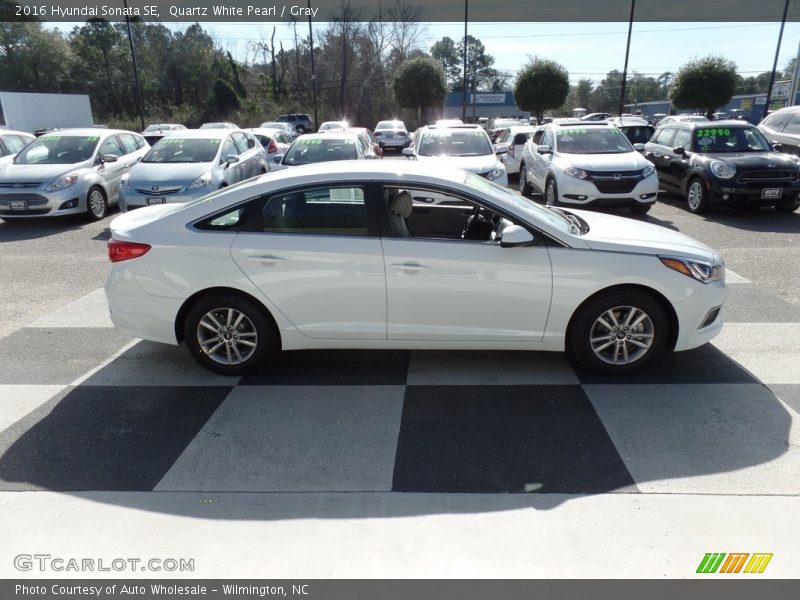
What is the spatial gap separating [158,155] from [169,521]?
32.2ft

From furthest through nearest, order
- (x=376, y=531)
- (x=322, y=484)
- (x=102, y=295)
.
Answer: (x=102, y=295) → (x=322, y=484) → (x=376, y=531)

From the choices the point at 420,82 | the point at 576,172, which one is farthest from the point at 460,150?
the point at 420,82

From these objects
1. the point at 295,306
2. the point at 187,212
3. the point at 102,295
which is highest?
the point at 187,212

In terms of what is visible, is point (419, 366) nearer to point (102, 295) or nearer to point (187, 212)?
point (187, 212)

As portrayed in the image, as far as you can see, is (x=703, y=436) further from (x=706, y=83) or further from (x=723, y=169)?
(x=706, y=83)

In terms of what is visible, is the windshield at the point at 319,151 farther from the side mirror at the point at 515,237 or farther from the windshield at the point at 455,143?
the side mirror at the point at 515,237

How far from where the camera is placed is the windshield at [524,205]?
446 centimetres

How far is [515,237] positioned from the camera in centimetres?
421

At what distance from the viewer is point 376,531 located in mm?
2973

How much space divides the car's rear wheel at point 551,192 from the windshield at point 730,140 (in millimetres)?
3143

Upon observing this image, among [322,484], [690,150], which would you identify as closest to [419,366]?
[322,484]

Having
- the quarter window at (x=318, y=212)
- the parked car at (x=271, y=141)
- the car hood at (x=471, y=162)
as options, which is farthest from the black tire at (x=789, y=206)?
the parked car at (x=271, y=141)

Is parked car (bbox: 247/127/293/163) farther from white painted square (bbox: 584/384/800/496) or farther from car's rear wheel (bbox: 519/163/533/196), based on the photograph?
white painted square (bbox: 584/384/800/496)

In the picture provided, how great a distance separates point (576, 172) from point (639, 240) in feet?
21.6
